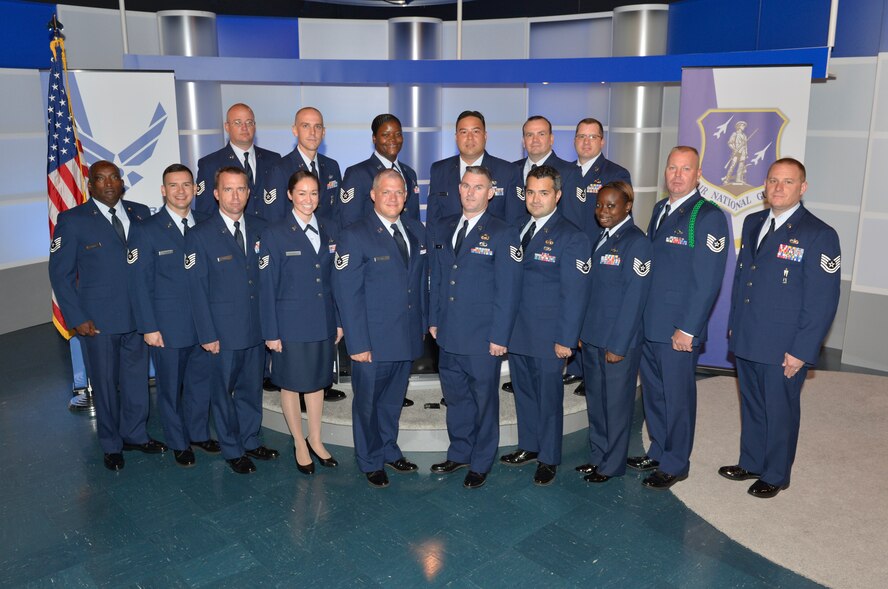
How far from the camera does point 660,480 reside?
4324mm

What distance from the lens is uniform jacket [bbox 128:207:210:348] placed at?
429 cm

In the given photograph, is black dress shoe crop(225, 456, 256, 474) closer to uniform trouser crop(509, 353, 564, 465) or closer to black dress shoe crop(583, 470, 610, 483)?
uniform trouser crop(509, 353, 564, 465)

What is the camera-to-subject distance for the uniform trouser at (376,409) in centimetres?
421

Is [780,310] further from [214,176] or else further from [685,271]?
[214,176]

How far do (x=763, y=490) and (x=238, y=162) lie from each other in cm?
410

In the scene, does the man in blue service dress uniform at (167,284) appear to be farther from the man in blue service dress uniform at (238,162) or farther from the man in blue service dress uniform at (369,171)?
the man in blue service dress uniform at (369,171)

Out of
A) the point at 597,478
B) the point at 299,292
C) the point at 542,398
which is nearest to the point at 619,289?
the point at 542,398

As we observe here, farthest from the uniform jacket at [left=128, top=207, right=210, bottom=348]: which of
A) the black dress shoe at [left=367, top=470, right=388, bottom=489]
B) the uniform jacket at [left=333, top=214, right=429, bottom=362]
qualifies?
the black dress shoe at [left=367, top=470, right=388, bottom=489]

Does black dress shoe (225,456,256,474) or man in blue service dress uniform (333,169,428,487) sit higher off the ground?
man in blue service dress uniform (333,169,428,487)

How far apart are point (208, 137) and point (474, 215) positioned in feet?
16.2

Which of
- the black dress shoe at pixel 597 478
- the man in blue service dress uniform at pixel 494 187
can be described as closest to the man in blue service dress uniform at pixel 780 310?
the black dress shoe at pixel 597 478

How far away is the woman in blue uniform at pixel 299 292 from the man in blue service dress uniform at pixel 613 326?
5.13 ft

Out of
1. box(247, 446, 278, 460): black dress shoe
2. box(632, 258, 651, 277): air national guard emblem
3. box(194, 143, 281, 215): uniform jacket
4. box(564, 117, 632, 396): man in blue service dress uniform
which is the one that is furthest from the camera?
box(194, 143, 281, 215): uniform jacket

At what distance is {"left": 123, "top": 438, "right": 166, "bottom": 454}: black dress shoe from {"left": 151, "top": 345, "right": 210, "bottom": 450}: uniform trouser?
0.07 m
